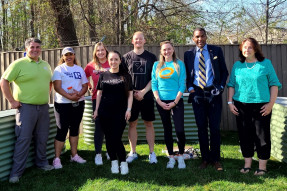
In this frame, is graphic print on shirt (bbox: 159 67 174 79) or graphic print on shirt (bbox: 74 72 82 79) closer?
graphic print on shirt (bbox: 159 67 174 79)

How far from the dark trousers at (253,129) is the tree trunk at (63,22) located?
6.16 metres

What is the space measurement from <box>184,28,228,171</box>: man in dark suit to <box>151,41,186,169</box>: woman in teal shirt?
7.2 inches

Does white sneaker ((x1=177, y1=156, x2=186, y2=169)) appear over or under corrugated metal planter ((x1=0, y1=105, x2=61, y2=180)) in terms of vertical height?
under

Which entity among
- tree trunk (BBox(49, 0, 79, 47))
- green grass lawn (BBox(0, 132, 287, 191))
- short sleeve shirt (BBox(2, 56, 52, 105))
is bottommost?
green grass lawn (BBox(0, 132, 287, 191))

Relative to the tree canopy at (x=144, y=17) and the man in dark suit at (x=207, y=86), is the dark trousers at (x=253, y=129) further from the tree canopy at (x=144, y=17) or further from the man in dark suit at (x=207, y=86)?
the tree canopy at (x=144, y=17)

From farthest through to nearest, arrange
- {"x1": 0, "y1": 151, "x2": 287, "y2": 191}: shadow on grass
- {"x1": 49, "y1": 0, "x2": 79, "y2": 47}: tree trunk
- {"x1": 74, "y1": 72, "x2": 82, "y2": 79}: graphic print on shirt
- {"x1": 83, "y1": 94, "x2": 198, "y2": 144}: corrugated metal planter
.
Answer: {"x1": 49, "y1": 0, "x2": 79, "y2": 47}: tree trunk → {"x1": 83, "y1": 94, "x2": 198, "y2": 144}: corrugated metal planter → {"x1": 74, "y1": 72, "x2": 82, "y2": 79}: graphic print on shirt → {"x1": 0, "y1": 151, "x2": 287, "y2": 191}: shadow on grass

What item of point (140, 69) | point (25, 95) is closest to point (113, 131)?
point (140, 69)

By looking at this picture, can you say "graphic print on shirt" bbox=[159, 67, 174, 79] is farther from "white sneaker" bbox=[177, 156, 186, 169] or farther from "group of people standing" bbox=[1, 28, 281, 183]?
"white sneaker" bbox=[177, 156, 186, 169]

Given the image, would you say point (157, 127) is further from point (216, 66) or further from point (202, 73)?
point (216, 66)

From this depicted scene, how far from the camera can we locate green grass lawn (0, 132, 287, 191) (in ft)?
11.0

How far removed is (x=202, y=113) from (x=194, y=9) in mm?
7179

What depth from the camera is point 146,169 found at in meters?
3.97

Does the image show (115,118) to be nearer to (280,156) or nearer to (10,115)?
(10,115)

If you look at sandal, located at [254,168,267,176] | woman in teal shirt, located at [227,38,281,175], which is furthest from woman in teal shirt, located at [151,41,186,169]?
sandal, located at [254,168,267,176]
